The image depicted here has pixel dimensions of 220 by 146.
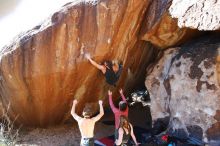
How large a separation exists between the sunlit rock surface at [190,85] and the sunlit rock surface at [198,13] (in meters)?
0.90

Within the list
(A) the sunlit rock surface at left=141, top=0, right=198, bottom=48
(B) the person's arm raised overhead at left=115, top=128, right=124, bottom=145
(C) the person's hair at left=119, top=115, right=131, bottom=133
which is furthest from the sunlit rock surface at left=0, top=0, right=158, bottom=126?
(B) the person's arm raised overhead at left=115, top=128, right=124, bottom=145

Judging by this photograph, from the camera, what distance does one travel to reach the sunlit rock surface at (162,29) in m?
8.97

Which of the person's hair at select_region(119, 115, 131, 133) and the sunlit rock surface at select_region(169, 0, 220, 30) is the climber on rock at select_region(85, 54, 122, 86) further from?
the sunlit rock surface at select_region(169, 0, 220, 30)

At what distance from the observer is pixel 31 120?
10.3 meters

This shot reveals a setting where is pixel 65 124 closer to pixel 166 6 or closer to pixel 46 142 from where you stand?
pixel 46 142

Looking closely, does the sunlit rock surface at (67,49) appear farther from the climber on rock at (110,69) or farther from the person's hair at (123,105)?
the person's hair at (123,105)

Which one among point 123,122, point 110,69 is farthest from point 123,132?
point 110,69

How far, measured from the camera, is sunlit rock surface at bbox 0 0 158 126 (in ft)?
29.5

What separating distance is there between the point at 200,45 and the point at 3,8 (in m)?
14.9

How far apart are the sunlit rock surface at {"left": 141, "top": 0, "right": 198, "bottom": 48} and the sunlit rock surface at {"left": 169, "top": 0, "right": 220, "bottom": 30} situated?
48 centimetres

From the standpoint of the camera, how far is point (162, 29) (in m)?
9.21

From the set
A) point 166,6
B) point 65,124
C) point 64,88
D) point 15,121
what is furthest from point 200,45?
point 15,121

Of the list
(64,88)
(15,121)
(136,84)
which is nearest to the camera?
(64,88)

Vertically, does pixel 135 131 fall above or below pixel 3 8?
below
